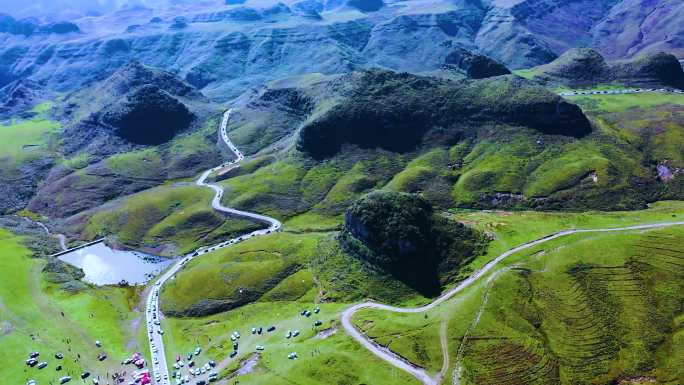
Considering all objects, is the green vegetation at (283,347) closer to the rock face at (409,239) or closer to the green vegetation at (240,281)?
the green vegetation at (240,281)

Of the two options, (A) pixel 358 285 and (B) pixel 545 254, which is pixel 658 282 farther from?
(A) pixel 358 285

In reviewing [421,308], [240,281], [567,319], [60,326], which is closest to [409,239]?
[421,308]

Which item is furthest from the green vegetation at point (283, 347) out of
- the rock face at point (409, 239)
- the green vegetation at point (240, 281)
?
the rock face at point (409, 239)

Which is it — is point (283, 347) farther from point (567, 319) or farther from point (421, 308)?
point (567, 319)

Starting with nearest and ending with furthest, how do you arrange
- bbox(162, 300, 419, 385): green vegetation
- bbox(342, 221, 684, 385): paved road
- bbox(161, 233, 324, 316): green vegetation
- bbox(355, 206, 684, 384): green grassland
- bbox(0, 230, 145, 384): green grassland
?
bbox(162, 300, 419, 385): green vegetation, bbox(355, 206, 684, 384): green grassland, bbox(342, 221, 684, 385): paved road, bbox(0, 230, 145, 384): green grassland, bbox(161, 233, 324, 316): green vegetation

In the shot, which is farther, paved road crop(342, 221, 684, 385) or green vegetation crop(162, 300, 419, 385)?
paved road crop(342, 221, 684, 385)

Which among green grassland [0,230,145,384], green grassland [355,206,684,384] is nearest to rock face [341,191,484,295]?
green grassland [355,206,684,384]

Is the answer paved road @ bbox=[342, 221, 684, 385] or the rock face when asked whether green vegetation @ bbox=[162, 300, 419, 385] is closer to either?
paved road @ bbox=[342, 221, 684, 385]
